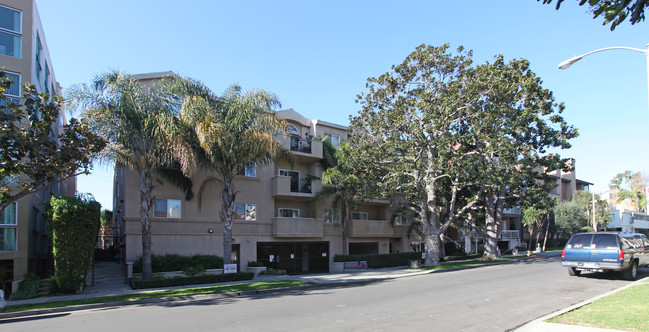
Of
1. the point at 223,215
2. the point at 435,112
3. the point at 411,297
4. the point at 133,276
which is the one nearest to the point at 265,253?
the point at 223,215

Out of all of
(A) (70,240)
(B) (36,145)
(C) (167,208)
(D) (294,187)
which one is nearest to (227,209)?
(C) (167,208)

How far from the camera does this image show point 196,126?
19422mm

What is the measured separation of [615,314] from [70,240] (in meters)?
18.4

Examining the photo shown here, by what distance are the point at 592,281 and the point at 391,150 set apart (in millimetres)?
13234

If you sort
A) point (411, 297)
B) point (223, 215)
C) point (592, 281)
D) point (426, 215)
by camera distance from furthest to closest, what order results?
point (426, 215) < point (223, 215) < point (592, 281) < point (411, 297)

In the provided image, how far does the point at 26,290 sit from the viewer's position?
54.5 ft

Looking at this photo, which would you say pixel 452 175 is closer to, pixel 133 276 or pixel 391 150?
pixel 391 150

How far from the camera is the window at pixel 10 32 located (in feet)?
63.6

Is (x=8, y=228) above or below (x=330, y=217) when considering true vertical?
above

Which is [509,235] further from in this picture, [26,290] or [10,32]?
[10,32]

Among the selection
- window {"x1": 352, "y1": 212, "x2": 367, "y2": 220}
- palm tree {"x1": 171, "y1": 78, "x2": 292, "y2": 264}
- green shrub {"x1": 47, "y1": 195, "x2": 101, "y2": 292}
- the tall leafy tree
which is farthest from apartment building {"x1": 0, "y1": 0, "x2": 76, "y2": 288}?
window {"x1": 352, "y1": 212, "x2": 367, "y2": 220}

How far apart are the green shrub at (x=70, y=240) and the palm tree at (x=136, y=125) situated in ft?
8.04

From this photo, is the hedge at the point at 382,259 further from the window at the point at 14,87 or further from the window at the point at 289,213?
the window at the point at 14,87

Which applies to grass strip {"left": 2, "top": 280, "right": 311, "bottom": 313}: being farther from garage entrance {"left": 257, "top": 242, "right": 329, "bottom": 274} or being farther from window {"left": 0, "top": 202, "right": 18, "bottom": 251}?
garage entrance {"left": 257, "top": 242, "right": 329, "bottom": 274}
